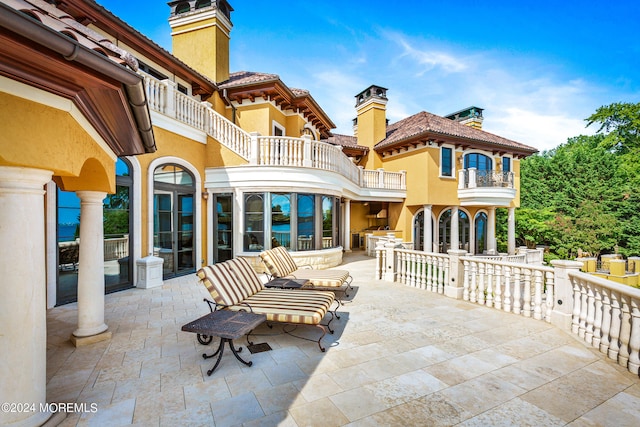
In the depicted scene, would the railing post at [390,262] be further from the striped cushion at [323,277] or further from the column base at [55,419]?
the column base at [55,419]

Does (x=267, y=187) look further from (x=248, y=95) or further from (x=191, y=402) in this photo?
(x=191, y=402)

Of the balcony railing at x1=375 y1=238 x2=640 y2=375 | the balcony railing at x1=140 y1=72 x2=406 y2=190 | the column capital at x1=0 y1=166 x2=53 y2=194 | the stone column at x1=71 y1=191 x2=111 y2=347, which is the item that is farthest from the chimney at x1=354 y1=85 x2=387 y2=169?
the column capital at x1=0 y1=166 x2=53 y2=194

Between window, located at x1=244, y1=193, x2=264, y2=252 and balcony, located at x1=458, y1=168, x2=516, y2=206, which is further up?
balcony, located at x1=458, y1=168, x2=516, y2=206

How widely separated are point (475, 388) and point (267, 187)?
8004mm

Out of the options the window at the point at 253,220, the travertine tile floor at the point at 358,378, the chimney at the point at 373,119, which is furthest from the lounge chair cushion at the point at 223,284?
the chimney at the point at 373,119

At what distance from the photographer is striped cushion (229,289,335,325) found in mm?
4117

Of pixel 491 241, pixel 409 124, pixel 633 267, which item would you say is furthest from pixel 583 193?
pixel 409 124

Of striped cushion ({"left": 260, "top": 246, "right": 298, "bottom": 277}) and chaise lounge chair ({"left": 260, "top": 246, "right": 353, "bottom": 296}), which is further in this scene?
striped cushion ({"left": 260, "top": 246, "right": 298, "bottom": 277})

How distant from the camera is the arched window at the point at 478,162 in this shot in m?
18.0

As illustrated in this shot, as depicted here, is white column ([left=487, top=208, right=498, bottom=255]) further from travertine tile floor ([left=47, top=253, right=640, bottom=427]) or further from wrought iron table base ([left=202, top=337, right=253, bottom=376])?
wrought iron table base ([left=202, top=337, right=253, bottom=376])

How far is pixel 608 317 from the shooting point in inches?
153

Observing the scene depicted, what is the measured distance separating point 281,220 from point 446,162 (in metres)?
12.0

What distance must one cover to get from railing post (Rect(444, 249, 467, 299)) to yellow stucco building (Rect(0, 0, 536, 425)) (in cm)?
471

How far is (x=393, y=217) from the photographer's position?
60.3ft
